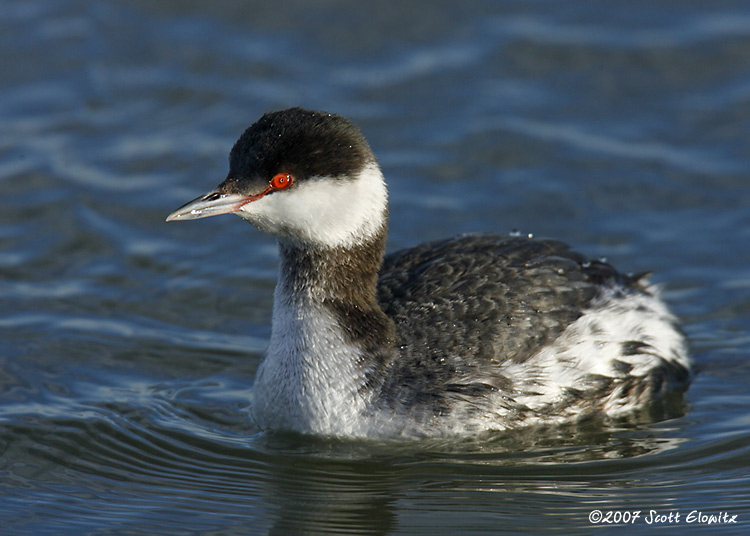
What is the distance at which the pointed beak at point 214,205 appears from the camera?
8172 mm

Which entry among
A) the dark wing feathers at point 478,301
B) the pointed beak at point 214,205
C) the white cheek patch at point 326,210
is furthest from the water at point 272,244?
the pointed beak at point 214,205

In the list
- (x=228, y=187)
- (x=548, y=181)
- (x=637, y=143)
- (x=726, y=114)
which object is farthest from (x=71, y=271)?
(x=726, y=114)

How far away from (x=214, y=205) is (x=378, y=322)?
1474 millimetres

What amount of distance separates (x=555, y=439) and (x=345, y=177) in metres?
2.49

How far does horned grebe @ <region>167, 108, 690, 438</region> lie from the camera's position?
8.22m

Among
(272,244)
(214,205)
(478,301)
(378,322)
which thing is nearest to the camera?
(214,205)

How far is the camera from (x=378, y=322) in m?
8.63

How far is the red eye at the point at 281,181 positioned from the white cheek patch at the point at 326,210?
4cm

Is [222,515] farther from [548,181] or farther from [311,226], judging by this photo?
[548,181]

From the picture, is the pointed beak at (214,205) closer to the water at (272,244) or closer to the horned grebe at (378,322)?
the horned grebe at (378,322)

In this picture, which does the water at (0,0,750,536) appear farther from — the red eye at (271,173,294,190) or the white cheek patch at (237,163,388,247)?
the red eye at (271,173,294,190)

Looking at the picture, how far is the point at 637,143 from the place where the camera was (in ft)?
42.2

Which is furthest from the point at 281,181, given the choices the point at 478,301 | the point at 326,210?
the point at 478,301

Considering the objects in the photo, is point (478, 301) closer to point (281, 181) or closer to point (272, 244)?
point (281, 181)
